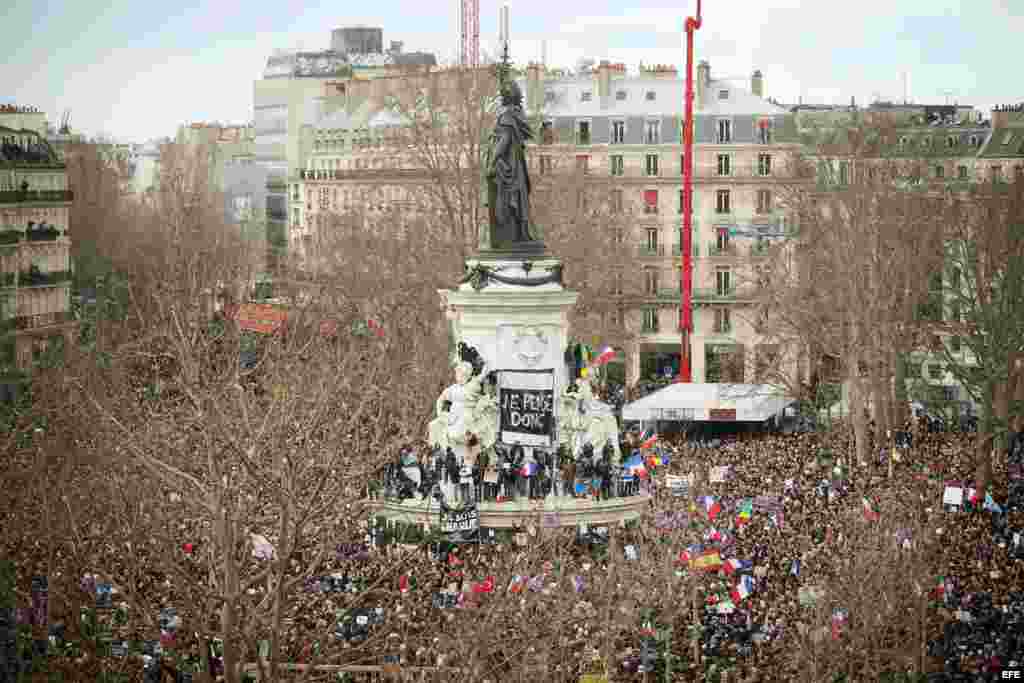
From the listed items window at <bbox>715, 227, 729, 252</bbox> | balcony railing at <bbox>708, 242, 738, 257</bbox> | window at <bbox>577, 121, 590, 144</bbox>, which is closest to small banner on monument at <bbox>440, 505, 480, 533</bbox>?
balcony railing at <bbox>708, 242, 738, 257</bbox>

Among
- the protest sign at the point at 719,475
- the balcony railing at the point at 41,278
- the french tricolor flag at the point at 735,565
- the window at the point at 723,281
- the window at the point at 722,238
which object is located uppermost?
the window at the point at 722,238

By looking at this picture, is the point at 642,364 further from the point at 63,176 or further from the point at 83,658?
the point at 83,658

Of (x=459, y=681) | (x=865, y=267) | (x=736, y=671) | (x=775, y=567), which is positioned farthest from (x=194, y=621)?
(x=865, y=267)

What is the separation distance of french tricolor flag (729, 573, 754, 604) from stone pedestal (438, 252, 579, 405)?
42.6 ft

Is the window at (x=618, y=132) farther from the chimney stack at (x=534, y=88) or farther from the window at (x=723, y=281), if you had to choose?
the window at (x=723, y=281)

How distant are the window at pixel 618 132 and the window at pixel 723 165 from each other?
4.14m

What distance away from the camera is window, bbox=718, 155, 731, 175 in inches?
3740

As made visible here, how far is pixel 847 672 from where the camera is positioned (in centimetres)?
3700

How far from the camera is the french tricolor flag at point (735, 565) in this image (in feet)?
142

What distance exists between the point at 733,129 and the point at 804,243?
513 inches

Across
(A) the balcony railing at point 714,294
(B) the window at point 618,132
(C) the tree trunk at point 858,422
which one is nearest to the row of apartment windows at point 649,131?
(B) the window at point 618,132

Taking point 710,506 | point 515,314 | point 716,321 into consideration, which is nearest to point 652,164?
point 716,321

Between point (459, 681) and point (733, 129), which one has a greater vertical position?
point (733, 129)

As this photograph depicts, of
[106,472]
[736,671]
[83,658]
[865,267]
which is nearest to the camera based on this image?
[83,658]
